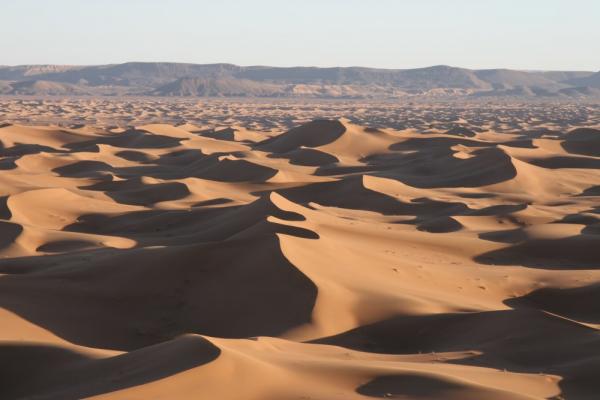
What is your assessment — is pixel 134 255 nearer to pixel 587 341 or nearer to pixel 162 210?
pixel 587 341

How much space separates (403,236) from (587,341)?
27.6 ft

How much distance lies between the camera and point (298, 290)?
12180 millimetres

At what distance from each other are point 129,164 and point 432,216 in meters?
16.0

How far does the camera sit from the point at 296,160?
3756cm

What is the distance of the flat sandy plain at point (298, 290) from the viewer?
A: 25.8ft

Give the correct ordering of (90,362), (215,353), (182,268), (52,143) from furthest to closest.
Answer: (52,143) < (182,268) < (90,362) < (215,353)

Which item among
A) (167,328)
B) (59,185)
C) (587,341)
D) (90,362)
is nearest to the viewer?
(90,362)

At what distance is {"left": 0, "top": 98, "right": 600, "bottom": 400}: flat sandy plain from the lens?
7.86m

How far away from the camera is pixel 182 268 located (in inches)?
522

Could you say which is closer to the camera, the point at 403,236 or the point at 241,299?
the point at 241,299

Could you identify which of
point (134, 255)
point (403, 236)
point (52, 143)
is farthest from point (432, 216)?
point (52, 143)

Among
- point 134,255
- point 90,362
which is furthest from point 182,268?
point 90,362

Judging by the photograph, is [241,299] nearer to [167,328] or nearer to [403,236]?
[167,328]

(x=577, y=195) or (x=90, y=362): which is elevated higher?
(x=90, y=362)
